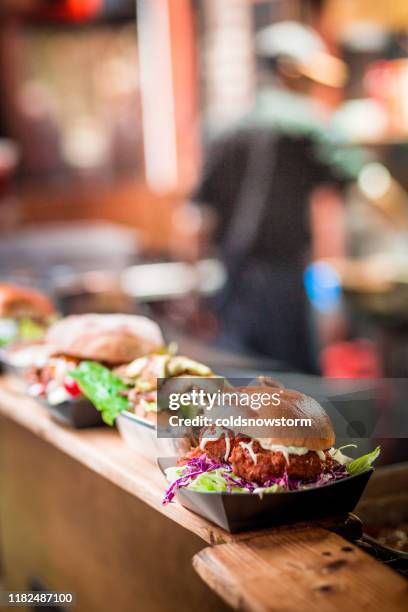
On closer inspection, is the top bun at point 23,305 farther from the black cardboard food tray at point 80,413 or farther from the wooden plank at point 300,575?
the wooden plank at point 300,575

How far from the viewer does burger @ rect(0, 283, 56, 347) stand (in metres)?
3.18

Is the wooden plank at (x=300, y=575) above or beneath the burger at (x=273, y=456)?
beneath

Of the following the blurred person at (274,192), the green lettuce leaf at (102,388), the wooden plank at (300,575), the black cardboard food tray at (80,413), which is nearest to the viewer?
the wooden plank at (300,575)

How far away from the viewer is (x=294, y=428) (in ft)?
5.33

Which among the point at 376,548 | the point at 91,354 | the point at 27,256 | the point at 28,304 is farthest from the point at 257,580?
the point at 27,256

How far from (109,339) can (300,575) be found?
1.01 metres

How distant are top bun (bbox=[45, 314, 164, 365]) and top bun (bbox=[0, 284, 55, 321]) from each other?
2.37 ft

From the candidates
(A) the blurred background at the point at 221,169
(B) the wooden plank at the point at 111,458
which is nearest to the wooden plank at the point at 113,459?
(B) the wooden plank at the point at 111,458

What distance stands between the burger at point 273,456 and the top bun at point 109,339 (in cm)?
68

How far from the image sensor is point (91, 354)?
2330 mm

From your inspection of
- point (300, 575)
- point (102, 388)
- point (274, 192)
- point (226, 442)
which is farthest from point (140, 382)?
point (274, 192)

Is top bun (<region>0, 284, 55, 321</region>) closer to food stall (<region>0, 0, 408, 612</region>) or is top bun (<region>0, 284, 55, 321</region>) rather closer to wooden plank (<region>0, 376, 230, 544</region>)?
food stall (<region>0, 0, 408, 612</region>)

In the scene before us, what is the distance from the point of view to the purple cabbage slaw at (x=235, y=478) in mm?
1590

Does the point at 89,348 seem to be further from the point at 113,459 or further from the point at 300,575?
the point at 300,575
